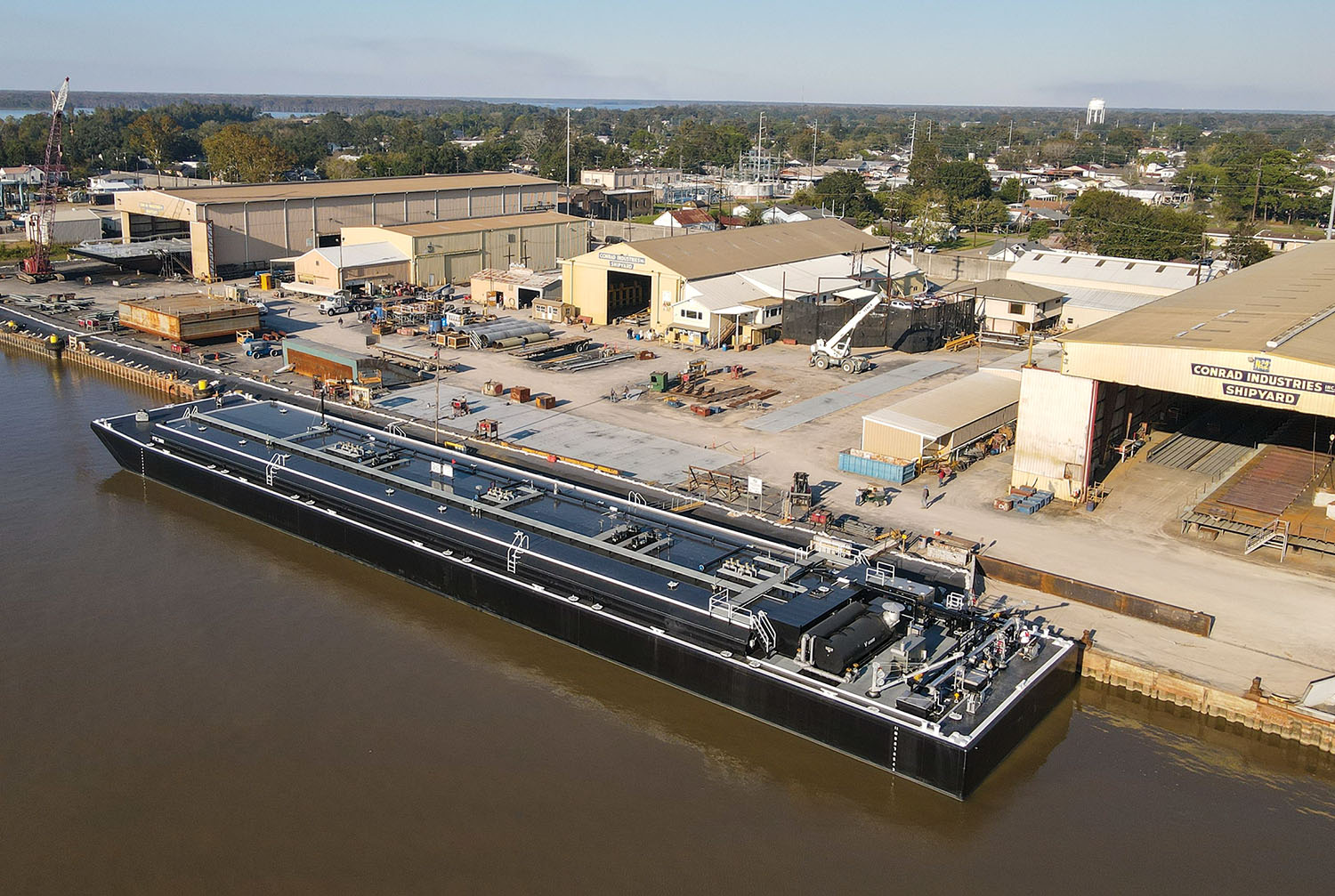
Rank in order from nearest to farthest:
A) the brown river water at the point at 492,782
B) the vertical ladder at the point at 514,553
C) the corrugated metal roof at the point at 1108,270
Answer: the brown river water at the point at 492,782 < the vertical ladder at the point at 514,553 < the corrugated metal roof at the point at 1108,270

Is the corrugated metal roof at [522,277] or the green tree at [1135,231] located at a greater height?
the green tree at [1135,231]

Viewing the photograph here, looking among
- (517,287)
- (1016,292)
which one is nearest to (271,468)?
(517,287)

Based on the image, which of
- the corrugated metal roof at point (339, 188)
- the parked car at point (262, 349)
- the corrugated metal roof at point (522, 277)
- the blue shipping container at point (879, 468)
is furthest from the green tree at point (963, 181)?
the blue shipping container at point (879, 468)

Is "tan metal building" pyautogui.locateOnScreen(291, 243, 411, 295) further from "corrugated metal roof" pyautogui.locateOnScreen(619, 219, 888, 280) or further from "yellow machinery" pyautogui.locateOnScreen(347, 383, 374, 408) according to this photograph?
"yellow machinery" pyautogui.locateOnScreen(347, 383, 374, 408)

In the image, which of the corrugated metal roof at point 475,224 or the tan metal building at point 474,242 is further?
the corrugated metal roof at point 475,224

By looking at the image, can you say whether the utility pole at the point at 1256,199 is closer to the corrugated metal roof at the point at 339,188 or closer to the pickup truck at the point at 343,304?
the corrugated metal roof at the point at 339,188

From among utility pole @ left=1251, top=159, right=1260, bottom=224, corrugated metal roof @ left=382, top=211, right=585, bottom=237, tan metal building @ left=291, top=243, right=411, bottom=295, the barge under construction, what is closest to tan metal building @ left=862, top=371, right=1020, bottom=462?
the barge under construction
